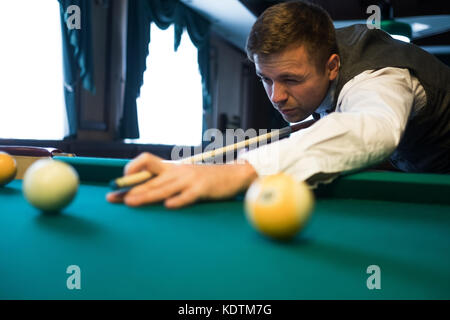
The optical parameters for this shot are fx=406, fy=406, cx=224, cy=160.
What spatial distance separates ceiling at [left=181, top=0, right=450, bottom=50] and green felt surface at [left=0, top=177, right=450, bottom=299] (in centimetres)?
418

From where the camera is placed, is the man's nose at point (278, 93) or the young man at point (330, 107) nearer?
the young man at point (330, 107)

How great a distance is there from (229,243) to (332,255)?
0.64 ft

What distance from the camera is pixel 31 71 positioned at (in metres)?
4.01

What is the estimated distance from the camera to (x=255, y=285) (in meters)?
0.59

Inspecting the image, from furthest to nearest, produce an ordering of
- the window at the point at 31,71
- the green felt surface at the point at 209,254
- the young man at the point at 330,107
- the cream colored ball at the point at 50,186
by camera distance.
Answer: the window at the point at 31,71, the young man at the point at 330,107, the cream colored ball at the point at 50,186, the green felt surface at the point at 209,254

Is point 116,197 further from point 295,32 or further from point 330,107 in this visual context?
point 330,107

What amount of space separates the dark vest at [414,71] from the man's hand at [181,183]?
91cm

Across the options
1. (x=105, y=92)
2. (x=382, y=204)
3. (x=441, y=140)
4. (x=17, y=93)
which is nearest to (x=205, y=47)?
(x=105, y=92)

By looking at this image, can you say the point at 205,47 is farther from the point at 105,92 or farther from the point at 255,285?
the point at 255,285

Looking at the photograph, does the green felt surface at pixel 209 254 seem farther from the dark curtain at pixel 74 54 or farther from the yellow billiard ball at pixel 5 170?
the dark curtain at pixel 74 54

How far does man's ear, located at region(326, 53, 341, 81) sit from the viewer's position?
6.07 feet

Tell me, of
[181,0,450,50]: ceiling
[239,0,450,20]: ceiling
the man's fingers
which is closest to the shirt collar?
the man's fingers

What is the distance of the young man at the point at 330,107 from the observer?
3.74 feet

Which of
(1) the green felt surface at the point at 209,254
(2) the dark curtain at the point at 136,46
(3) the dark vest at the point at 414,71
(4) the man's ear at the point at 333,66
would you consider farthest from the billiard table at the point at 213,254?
(2) the dark curtain at the point at 136,46
